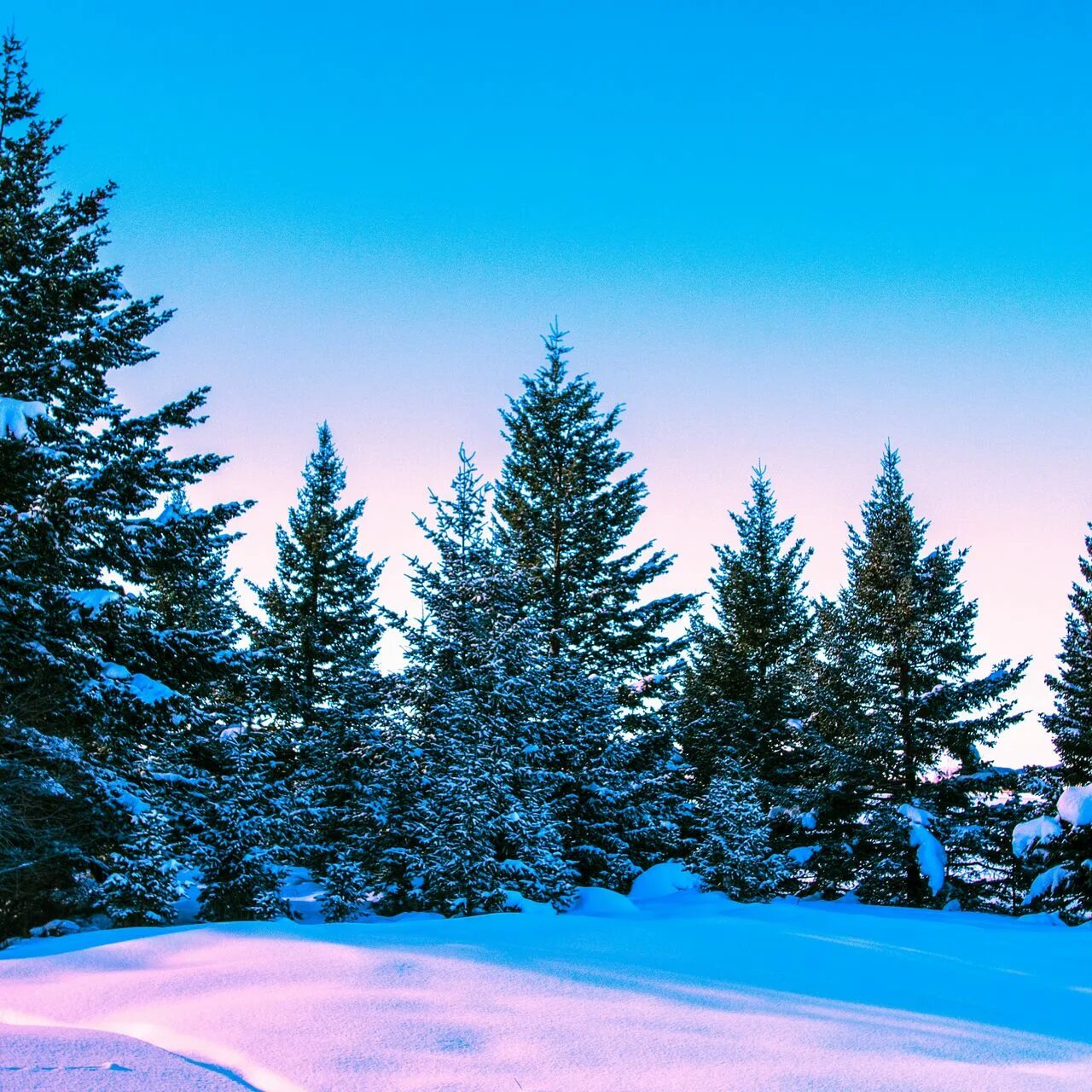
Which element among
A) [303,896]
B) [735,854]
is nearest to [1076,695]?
[735,854]

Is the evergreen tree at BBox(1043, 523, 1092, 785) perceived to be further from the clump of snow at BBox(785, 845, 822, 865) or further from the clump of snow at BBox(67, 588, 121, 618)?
the clump of snow at BBox(67, 588, 121, 618)

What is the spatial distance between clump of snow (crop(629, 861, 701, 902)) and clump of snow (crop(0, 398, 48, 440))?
38.3ft

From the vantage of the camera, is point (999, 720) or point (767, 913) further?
point (999, 720)

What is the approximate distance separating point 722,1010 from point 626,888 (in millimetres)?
12929

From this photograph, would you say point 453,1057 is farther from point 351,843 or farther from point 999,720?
point 999,720

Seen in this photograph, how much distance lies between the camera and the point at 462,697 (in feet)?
46.0

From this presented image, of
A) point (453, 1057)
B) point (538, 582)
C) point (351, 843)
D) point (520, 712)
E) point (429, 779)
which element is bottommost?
point (453, 1057)

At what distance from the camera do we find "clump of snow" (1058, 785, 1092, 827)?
1288 cm

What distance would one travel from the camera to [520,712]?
49.4 feet

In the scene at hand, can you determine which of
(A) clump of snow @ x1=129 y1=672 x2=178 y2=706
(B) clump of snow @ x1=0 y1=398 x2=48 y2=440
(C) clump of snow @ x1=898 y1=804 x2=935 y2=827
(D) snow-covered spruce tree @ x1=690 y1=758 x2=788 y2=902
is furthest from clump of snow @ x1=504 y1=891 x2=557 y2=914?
(B) clump of snow @ x1=0 y1=398 x2=48 y2=440

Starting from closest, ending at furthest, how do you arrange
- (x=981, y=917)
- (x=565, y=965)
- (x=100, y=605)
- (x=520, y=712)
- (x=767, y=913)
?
(x=565, y=965), (x=767, y=913), (x=981, y=917), (x=100, y=605), (x=520, y=712)

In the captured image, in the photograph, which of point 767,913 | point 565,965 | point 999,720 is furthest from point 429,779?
point 999,720

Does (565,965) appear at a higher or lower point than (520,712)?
lower

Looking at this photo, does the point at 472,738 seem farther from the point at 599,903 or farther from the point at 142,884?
the point at 142,884
